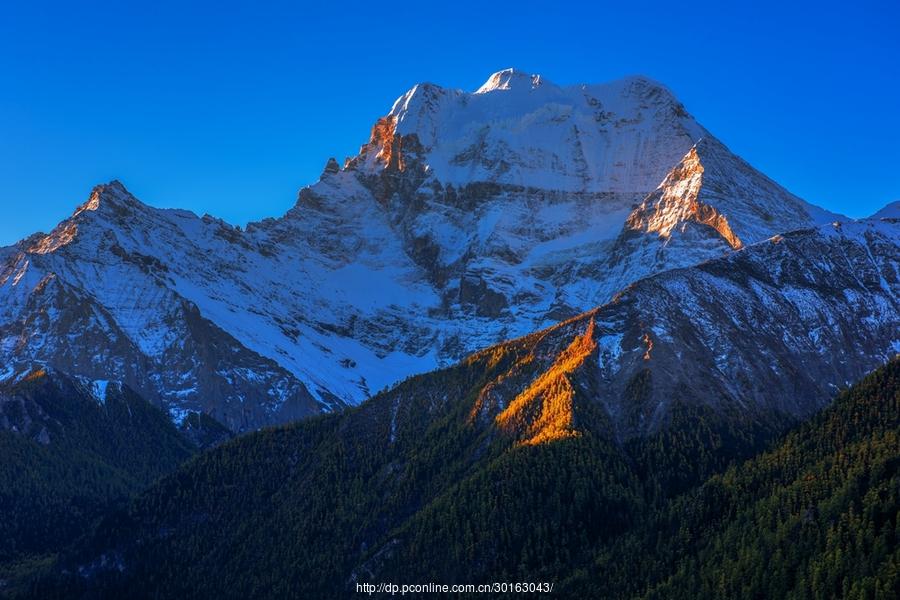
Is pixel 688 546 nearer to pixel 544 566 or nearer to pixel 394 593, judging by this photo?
pixel 544 566

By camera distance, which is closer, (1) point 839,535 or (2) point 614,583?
(1) point 839,535

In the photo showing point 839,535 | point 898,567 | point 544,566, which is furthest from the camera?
point 544,566

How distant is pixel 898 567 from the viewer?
14512 centimetres

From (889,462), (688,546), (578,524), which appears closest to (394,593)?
(578,524)

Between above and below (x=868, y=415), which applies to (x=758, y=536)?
below

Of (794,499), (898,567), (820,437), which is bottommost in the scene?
(898,567)

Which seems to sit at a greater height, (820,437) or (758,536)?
(820,437)

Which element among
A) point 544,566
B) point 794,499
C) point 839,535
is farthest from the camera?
point 544,566

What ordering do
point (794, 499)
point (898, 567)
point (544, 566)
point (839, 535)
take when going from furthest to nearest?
point (544, 566), point (794, 499), point (839, 535), point (898, 567)

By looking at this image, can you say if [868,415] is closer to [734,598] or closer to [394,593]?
[734,598]

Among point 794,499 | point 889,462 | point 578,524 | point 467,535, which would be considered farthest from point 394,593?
point 889,462

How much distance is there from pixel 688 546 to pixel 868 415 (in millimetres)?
35289

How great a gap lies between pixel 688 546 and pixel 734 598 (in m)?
17.4

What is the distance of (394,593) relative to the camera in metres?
198
